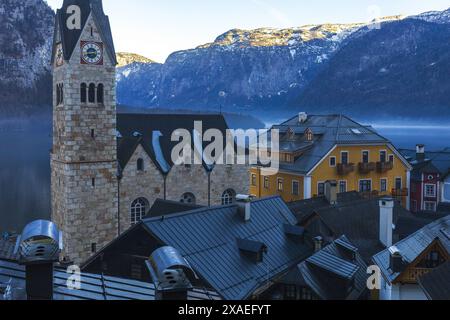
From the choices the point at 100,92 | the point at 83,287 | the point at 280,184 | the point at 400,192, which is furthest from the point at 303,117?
the point at 83,287

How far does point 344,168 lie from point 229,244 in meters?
32.4

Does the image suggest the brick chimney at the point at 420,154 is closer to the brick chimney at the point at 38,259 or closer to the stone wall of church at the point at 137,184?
the stone wall of church at the point at 137,184

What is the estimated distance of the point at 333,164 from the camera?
56.9 m

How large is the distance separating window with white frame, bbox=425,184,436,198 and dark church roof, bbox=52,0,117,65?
3945 centimetres

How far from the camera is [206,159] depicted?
46062mm

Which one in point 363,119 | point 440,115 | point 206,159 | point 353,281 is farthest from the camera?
point 363,119

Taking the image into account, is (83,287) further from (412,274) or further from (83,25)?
(83,25)

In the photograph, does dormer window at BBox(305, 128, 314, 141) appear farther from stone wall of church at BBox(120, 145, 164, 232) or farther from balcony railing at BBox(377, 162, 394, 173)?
stone wall of church at BBox(120, 145, 164, 232)

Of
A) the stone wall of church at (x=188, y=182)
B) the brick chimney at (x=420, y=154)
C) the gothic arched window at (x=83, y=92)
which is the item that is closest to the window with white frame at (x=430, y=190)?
the brick chimney at (x=420, y=154)

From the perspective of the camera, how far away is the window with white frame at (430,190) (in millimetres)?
62062

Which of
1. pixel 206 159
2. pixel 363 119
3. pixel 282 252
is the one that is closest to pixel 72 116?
pixel 206 159

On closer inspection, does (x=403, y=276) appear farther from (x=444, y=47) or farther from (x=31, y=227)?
(x=444, y=47)
